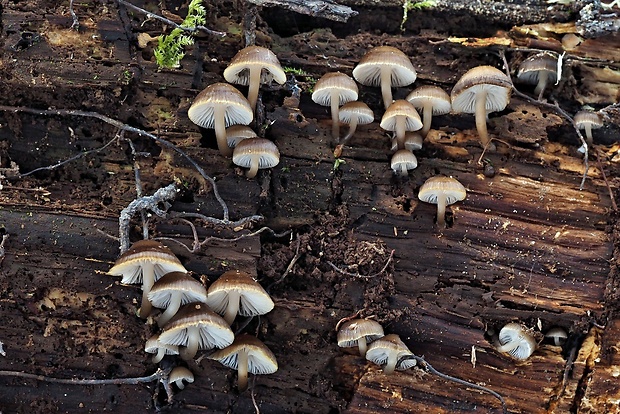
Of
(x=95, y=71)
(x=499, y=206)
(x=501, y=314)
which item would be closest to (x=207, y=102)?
(x=95, y=71)

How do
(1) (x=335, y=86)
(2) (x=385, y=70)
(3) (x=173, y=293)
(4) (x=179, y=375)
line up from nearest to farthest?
(3) (x=173, y=293) → (4) (x=179, y=375) → (1) (x=335, y=86) → (2) (x=385, y=70)

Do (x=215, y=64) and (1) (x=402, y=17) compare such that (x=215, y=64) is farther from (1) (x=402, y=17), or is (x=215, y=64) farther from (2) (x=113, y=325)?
(2) (x=113, y=325)

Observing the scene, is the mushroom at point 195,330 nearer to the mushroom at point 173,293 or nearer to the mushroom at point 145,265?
the mushroom at point 173,293

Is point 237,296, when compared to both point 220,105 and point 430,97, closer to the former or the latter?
point 220,105

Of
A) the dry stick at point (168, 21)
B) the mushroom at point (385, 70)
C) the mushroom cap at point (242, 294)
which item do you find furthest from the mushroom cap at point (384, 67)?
the mushroom cap at point (242, 294)

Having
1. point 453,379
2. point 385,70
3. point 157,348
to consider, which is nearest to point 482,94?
point 385,70

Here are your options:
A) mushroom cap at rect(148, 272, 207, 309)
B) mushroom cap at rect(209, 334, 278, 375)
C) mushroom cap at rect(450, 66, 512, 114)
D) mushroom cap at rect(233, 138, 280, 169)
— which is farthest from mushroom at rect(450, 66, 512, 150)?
mushroom cap at rect(148, 272, 207, 309)
